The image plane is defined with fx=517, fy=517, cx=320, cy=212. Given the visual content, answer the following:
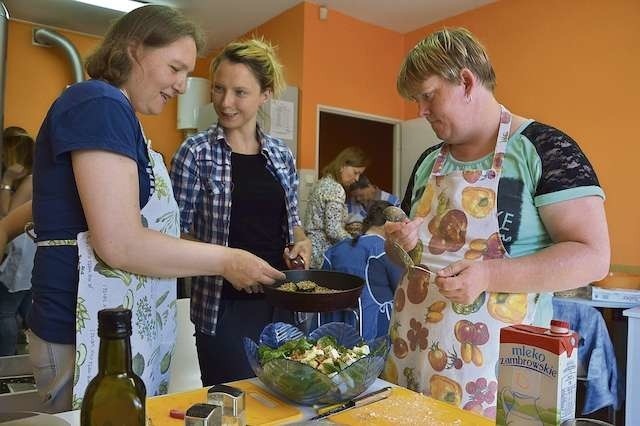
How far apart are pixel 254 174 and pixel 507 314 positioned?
32.5 inches

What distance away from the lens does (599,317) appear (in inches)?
93.6

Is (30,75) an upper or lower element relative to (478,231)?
upper

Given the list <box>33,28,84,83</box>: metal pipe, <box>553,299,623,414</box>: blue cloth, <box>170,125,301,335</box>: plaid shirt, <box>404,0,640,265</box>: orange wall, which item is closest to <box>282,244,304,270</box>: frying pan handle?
<box>170,125,301,335</box>: plaid shirt

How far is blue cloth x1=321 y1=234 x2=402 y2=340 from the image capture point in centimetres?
236

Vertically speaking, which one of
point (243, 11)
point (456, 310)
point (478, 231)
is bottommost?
point (456, 310)

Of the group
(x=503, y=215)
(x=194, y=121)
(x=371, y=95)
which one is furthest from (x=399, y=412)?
(x=194, y=121)

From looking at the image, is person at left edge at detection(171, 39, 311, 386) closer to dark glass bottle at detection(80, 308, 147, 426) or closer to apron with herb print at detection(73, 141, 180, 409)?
apron with herb print at detection(73, 141, 180, 409)

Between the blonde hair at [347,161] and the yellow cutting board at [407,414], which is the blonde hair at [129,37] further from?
the blonde hair at [347,161]

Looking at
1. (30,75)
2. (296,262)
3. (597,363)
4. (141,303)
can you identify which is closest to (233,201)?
(296,262)

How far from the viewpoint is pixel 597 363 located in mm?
2340

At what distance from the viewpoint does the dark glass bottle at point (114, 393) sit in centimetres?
49

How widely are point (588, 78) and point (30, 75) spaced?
4.27 m

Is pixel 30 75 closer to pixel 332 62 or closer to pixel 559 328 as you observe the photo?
pixel 332 62

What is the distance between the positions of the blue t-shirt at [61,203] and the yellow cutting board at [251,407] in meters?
0.25
